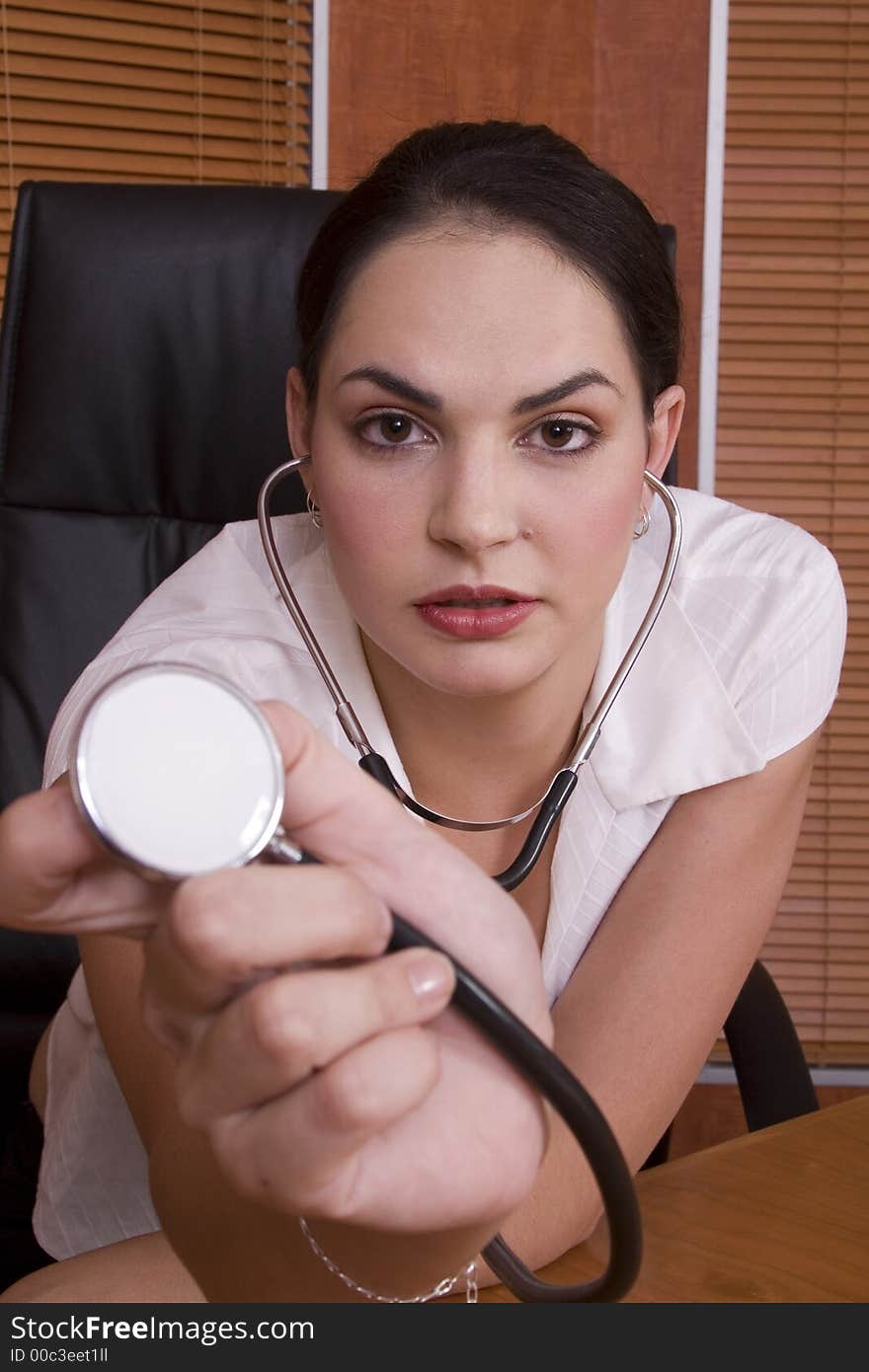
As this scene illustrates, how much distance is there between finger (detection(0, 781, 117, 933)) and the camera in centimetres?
42

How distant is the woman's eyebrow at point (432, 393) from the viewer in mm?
918

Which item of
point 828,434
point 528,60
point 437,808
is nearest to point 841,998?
point 828,434

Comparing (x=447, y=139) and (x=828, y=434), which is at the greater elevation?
(x=447, y=139)

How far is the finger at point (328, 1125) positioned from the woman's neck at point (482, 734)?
0.67 metres

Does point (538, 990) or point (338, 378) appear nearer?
point (538, 990)

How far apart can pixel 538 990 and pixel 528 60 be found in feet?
6.30

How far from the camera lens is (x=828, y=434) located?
2.25 m

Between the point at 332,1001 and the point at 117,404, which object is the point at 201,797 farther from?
the point at 117,404

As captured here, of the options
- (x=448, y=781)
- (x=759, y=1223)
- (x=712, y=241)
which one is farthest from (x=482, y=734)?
(x=712, y=241)

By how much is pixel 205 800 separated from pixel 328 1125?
0.10m

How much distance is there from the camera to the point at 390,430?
3.18 ft

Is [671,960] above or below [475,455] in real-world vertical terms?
below

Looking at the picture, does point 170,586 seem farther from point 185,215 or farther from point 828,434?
point 828,434
